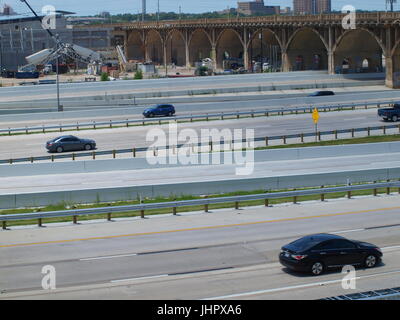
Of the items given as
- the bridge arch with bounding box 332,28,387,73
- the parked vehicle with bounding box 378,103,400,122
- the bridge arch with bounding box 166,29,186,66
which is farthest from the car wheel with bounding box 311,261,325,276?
the bridge arch with bounding box 166,29,186,66

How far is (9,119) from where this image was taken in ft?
163

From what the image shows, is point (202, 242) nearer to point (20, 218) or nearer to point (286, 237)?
point (286, 237)

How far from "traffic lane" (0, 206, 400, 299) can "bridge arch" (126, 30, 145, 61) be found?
348 ft

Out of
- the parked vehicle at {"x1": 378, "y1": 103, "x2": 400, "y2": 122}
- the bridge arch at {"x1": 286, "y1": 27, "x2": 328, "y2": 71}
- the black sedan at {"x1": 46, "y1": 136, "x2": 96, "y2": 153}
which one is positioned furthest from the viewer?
the bridge arch at {"x1": 286, "y1": 27, "x2": 328, "y2": 71}

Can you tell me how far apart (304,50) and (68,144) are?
2181 inches

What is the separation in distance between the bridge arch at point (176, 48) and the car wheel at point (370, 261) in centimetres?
9979

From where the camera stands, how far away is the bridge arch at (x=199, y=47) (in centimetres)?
11044

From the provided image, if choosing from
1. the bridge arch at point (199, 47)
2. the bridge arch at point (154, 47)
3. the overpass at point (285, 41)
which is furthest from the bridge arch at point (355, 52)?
the bridge arch at point (154, 47)

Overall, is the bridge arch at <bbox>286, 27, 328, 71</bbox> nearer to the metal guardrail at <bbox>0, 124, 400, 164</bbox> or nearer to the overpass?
the overpass

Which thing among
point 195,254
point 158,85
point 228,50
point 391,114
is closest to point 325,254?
point 195,254

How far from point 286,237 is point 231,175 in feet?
40.2

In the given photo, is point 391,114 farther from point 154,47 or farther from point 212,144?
point 154,47

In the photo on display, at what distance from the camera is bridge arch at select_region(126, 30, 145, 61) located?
408 ft

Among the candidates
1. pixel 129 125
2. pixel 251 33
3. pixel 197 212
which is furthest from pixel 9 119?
pixel 251 33
